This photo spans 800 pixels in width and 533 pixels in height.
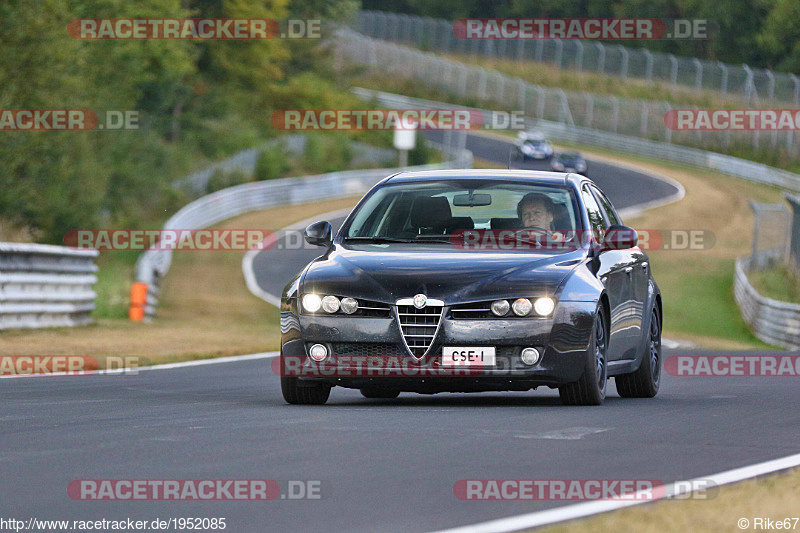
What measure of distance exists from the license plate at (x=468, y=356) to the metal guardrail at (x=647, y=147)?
54576 millimetres

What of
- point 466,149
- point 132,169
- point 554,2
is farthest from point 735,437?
point 554,2

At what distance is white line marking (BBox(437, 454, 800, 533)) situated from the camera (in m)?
6.01

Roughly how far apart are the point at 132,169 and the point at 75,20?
768 cm

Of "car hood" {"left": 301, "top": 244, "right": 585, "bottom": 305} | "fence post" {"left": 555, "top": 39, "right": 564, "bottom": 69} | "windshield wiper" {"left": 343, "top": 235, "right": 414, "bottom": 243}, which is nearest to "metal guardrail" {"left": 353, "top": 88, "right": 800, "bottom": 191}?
"fence post" {"left": 555, "top": 39, "right": 564, "bottom": 69}

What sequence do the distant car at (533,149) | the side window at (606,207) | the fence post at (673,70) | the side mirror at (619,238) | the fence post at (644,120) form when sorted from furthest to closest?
the fence post at (673,70) < the fence post at (644,120) < the distant car at (533,149) < the side window at (606,207) < the side mirror at (619,238)

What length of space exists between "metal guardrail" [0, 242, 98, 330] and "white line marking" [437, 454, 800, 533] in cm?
1325

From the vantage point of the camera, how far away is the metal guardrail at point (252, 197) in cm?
3500

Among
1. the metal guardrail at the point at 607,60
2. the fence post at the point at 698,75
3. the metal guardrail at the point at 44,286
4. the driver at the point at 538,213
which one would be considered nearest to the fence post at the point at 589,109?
the metal guardrail at the point at 607,60

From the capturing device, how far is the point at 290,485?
23.1 ft

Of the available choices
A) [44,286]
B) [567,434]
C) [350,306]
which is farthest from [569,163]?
[567,434]

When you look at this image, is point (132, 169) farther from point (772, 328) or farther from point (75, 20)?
point (772, 328)

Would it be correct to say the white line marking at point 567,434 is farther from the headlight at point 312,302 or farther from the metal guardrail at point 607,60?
the metal guardrail at point 607,60

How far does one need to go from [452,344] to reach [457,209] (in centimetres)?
153

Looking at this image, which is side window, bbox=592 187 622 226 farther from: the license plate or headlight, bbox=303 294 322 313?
headlight, bbox=303 294 322 313
